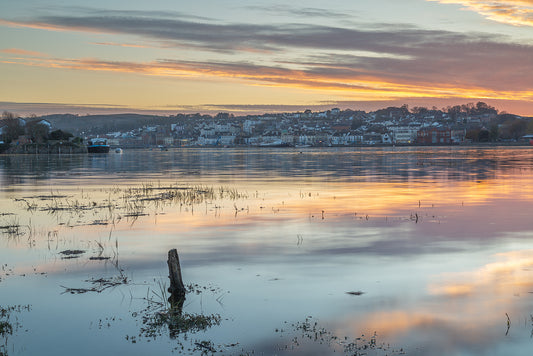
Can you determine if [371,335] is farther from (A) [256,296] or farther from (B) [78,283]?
(B) [78,283]

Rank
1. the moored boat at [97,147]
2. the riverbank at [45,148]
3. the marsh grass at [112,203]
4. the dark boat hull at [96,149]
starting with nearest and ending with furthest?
the marsh grass at [112,203] < the riverbank at [45,148] < the dark boat hull at [96,149] < the moored boat at [97,147]

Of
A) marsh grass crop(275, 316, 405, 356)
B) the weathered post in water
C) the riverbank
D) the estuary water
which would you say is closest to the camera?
marsh grass crop(275, 316, 405, 356)

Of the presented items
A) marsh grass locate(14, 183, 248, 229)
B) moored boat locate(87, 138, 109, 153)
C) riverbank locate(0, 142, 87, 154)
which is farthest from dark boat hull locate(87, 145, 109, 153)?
marsh grass locate(14, 183, 248, 229)

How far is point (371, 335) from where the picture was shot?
399 inches

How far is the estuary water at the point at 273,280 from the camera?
33.0 ft

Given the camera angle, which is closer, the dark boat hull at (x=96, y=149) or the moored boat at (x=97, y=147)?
the dark boat hull at (x=96, y=149)

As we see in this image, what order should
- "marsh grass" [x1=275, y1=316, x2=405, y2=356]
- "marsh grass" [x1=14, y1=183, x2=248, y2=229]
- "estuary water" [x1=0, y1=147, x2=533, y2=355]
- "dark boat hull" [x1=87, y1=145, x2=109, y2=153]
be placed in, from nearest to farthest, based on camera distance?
"marsh grass" [x1=275, y1=316, x2=405, y2=356] → "estuary water" [x1=0, y1=147, x2=533, y2=355] → "marsh grass" [x1=14, y1=183, x2=248, y2=229] → "dark boat hull" [x1=87, y1=145, x2=109, y2=153]

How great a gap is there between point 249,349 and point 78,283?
19.2 feet

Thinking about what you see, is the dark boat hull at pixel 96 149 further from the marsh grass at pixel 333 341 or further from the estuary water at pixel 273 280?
the marsh grass at pixel 333 341

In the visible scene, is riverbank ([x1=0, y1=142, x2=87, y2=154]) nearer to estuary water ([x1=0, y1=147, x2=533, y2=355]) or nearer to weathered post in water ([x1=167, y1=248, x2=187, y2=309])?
estuary water ([x1=0, y1=147, x2=533, y2=355])

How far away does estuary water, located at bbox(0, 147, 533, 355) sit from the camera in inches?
396

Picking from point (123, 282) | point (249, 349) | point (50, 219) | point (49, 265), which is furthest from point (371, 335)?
point (50, 219)

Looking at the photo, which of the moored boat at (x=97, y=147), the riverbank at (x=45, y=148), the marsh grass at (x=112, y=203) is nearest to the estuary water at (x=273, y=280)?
the marsh grass at (x=112, y=203)

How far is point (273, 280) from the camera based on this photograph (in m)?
14.0
